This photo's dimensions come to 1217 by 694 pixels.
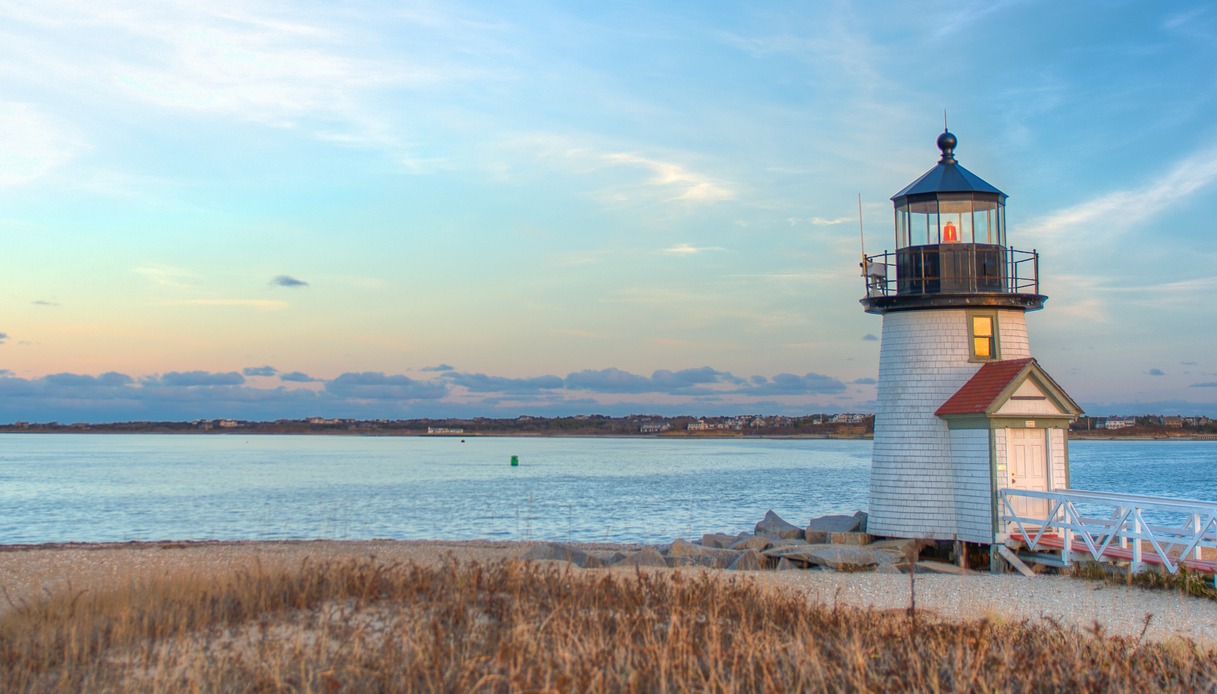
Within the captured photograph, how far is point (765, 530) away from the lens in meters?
23.6

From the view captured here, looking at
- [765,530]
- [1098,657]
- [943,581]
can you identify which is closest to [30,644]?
[1098,657]

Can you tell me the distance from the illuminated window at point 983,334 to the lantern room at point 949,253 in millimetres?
359

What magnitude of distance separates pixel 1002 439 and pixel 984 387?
39.8 inches

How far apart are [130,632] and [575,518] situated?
29.2 metres

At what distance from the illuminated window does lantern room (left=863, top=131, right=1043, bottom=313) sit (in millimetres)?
359

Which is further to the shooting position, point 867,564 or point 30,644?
point 867,564

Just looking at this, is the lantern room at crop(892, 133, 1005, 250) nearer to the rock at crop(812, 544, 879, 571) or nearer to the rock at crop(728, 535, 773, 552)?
the rock at crop(812, 544, 879, 571)

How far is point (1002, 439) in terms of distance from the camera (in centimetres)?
1834

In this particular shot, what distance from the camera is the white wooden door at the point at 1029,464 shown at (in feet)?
60.0

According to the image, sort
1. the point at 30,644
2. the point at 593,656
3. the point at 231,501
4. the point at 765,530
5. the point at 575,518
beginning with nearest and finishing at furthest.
→ the point at 593,656 → the point at 30,644 → the point at 765,530 → the point at 575,518 → the point at 231,501

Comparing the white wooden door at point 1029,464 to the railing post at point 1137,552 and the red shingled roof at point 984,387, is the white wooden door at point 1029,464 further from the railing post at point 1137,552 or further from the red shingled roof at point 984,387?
the railing post at point 1137,552

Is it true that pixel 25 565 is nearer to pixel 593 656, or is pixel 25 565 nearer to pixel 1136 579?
pixel 593 656

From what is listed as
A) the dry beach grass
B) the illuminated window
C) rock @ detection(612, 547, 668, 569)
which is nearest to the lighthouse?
the illuminated window

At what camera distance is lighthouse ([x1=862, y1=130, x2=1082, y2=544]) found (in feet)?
60.3
